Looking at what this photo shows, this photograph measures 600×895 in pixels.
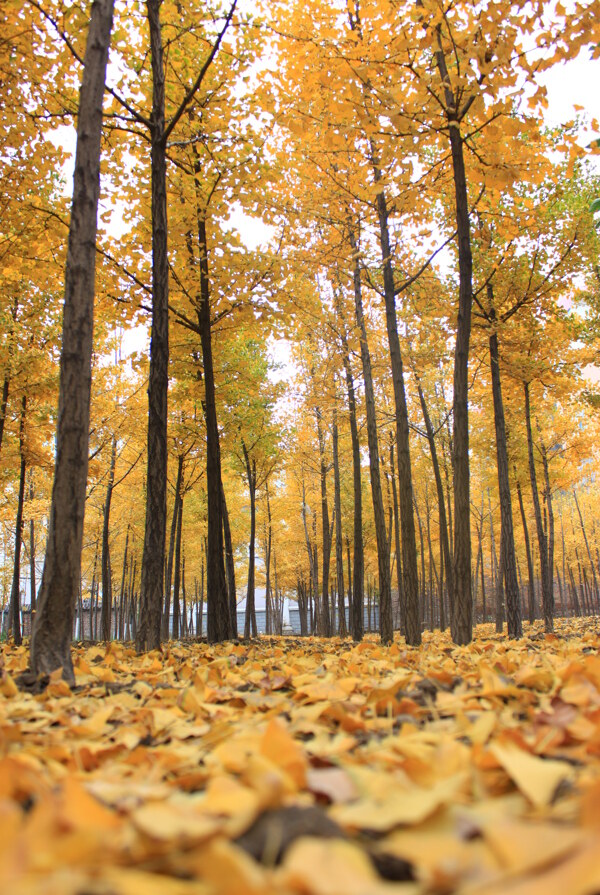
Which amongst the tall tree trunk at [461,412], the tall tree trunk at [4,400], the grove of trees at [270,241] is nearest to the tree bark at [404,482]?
the grove of trees at [270,241]

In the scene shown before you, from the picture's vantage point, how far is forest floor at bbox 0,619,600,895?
0.60 metres

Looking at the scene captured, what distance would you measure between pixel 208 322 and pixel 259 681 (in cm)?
583

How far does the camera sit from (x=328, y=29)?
5602mm

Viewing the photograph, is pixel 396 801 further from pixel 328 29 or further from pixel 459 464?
pixel 328 29

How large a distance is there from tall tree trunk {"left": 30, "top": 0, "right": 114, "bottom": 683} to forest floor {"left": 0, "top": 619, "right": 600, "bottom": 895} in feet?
3.90

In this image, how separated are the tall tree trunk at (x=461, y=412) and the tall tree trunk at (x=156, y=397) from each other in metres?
2.41

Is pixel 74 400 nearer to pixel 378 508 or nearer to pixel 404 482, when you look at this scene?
pixel 404 482

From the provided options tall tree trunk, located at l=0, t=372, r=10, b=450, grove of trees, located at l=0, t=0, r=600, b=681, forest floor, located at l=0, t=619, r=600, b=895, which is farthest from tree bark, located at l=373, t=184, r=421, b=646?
tall tree trunk, located at l=0, t=372, r=10, b=450

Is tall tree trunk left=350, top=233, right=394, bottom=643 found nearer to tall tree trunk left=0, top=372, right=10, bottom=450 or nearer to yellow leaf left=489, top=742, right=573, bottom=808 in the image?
tall tree trunk left=0, top=372, right=10, bottom=450

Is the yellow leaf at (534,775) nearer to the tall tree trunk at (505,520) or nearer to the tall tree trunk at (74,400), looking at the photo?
the tall tree trunk at (74,400)

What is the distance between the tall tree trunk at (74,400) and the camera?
2957 millimetres

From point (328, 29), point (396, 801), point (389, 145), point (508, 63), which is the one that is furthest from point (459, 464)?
point (396, 801)

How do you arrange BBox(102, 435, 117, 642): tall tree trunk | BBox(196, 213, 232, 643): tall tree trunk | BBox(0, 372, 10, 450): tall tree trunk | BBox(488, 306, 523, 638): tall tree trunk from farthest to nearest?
BBox(102, 435, 117, 642): tall tree trunk, BBox(0, 372, 10, 450): tall tree trunk, BBox(488, 306, 523, 638): tall tree trunk, BBox(196, 213, 232, 643): tall tree trunk

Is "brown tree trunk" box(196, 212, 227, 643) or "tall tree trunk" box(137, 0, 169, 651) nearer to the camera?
"tall tree trunk" box(137, 0, 169, 651)
